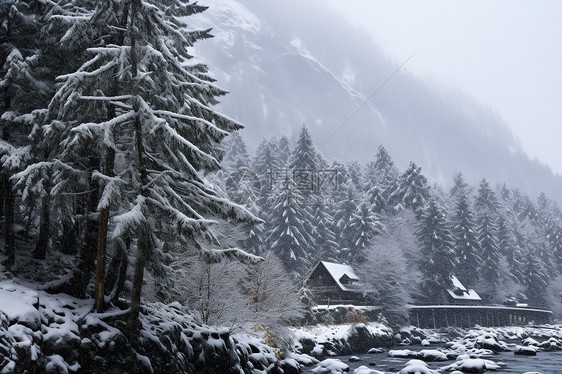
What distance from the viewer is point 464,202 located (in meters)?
67.1

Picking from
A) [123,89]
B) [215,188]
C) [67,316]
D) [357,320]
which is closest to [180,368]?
[67,316]

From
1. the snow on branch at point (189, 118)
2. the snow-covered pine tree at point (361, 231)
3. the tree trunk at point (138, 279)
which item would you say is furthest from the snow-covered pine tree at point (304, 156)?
the tree trunk at point (138, 279)

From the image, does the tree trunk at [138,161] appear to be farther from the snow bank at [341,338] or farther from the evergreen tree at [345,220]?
the evergreen tree at [345,220]

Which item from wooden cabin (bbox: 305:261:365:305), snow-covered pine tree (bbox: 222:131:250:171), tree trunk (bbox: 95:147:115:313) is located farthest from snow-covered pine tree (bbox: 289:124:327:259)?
tree trunk (bbox: 95:147:115:313)

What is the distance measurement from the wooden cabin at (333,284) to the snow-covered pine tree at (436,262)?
11.3 metres

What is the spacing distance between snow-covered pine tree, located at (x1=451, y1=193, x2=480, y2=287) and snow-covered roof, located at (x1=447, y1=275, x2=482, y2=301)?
2.01m

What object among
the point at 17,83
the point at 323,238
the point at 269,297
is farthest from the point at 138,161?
the point at 323,238

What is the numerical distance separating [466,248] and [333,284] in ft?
86.3

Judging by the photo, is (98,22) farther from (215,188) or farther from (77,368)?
(77,368)

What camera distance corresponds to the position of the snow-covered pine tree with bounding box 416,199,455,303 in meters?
57.3

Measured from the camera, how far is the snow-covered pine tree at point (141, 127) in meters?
11.9

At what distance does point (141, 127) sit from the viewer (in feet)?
40.4

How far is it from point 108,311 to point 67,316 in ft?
4.20

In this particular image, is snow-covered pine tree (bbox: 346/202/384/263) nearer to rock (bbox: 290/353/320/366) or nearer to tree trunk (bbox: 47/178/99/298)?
rock (bbox: 290/353/320/366)
